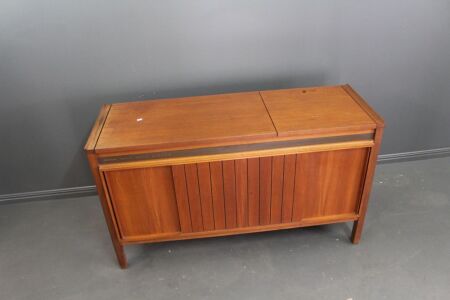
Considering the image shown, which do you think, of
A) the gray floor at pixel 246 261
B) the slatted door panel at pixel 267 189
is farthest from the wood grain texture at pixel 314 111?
the gray floor at pixel 246 261

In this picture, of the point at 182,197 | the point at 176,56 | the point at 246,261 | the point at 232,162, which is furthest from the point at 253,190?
the point at 176,56

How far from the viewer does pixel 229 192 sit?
1408 millimetres

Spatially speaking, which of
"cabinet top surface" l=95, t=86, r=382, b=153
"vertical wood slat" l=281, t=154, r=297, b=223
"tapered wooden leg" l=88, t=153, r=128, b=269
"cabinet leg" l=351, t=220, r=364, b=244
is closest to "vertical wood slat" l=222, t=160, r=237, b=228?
"cabinet top surface" l=95, t=86, r=382, b=153

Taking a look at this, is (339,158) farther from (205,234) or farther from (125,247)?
(125,247)

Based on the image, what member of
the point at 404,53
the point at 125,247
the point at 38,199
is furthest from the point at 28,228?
the point at 404,53

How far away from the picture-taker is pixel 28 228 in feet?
6.08

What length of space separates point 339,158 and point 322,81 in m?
0.62

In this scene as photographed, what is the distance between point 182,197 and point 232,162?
25cm

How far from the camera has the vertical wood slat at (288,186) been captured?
1360 mm

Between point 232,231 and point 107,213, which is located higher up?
point 107,213

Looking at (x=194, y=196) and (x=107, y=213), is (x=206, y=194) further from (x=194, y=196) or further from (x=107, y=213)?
(x=107, y=213)

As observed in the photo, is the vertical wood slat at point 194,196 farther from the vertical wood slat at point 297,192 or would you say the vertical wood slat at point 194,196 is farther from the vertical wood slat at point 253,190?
the vertical wood slat at point 297,192

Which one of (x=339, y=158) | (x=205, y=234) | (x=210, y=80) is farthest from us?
(x=210, y=80)

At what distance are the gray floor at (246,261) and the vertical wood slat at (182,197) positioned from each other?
25 centimetres
